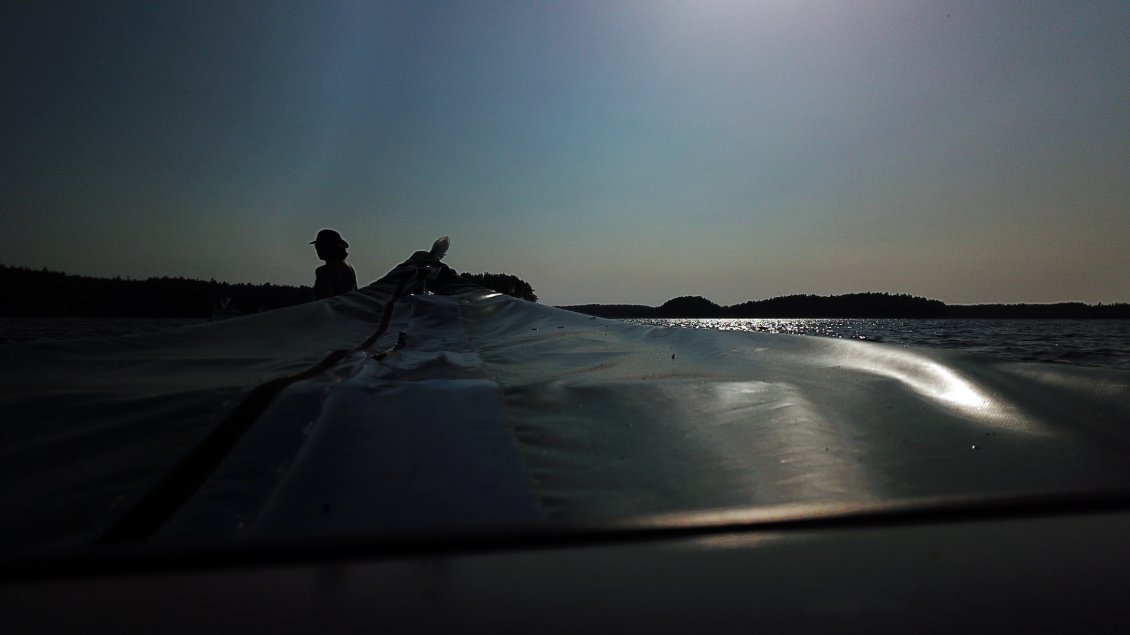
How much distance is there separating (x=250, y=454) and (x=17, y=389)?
74 cm

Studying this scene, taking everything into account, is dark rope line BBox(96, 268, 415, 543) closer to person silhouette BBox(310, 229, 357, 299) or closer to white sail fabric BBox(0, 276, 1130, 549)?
white sail fabric BBox(0, 276, 1130, 549)

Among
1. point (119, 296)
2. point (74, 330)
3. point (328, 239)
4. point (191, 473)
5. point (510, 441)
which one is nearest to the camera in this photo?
point (191, 473)

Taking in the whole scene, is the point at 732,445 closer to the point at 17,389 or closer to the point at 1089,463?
the point at 1089,463

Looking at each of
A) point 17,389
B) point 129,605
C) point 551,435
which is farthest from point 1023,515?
point 17,389

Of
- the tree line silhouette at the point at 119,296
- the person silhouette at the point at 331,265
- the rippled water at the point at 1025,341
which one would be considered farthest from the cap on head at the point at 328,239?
the tree line silhouette at the point at 119,296

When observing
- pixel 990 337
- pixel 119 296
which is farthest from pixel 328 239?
pixel 119 296

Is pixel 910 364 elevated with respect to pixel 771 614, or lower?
elevated

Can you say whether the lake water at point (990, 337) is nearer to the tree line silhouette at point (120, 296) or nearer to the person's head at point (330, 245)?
the person's head at point (330, 245)

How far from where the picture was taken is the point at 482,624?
21.8 inches

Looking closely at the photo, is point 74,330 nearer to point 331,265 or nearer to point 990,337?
point 331,265

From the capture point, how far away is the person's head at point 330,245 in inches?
210

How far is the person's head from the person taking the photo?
533cm

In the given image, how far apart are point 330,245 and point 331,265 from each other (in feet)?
0.64

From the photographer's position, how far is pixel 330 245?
5418 millimetres
